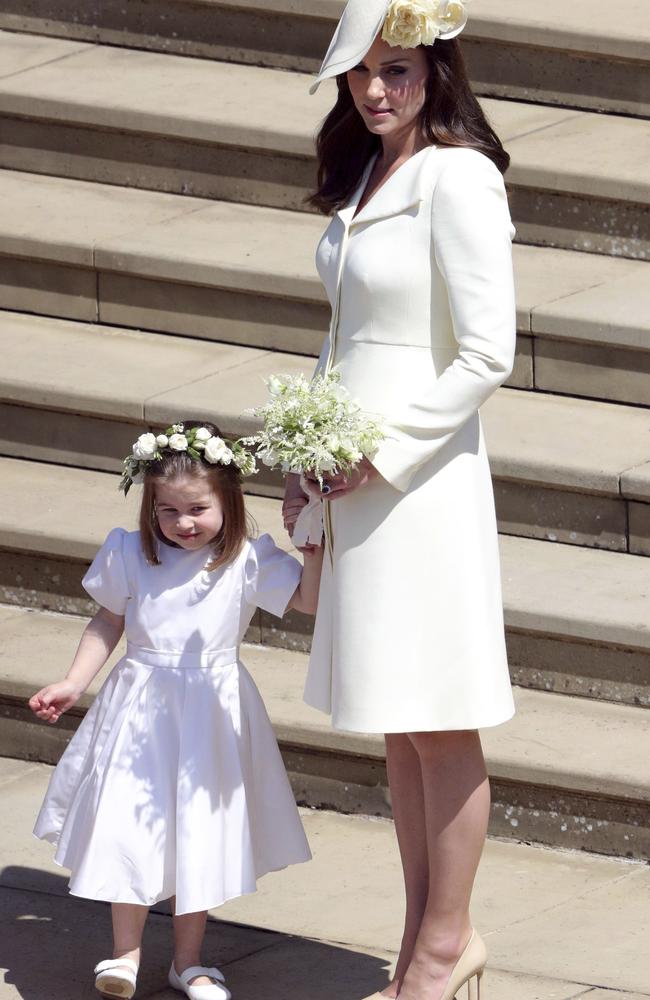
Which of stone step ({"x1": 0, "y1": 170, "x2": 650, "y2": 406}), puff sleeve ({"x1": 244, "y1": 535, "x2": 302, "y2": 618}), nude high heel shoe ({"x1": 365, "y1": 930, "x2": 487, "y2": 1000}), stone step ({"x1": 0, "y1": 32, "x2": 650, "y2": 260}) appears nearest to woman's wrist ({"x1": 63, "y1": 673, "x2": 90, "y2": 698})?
puff sleeve ({"x1": 244, "y1": 535, "x2": 302, "y2": 618})

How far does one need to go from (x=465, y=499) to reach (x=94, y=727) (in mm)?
1081

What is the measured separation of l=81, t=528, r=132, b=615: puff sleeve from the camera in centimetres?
424

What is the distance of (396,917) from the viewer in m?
4.51

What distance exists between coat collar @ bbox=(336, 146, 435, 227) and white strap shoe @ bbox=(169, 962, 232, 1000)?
5.46 feet

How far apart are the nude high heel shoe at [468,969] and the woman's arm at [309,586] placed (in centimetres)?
78

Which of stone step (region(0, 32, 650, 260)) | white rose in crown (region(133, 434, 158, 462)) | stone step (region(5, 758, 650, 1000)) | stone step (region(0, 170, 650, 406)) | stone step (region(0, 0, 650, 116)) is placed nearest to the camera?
white rose in crown (region(133, 434, 158, 462))

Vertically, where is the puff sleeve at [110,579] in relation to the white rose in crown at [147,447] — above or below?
below

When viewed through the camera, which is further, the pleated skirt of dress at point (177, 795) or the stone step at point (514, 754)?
the stone step at point (514, 754)

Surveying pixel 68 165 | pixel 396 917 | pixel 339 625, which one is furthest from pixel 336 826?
pixel 68 165

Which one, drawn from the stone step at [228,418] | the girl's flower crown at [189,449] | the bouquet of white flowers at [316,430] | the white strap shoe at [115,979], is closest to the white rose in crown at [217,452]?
the girl's flower crown at [189,449]

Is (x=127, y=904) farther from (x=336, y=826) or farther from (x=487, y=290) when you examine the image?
(x=487, y=290)

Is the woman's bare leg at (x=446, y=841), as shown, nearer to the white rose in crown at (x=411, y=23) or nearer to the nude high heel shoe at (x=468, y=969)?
the nude high heel shoe at (x=468, y=969)

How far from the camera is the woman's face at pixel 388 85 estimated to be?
366 cm

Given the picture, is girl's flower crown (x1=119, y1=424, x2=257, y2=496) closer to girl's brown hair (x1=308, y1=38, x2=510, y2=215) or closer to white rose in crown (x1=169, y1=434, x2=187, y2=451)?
white rose in crown (x1=169, y1=434, x2=187, y2=451)
